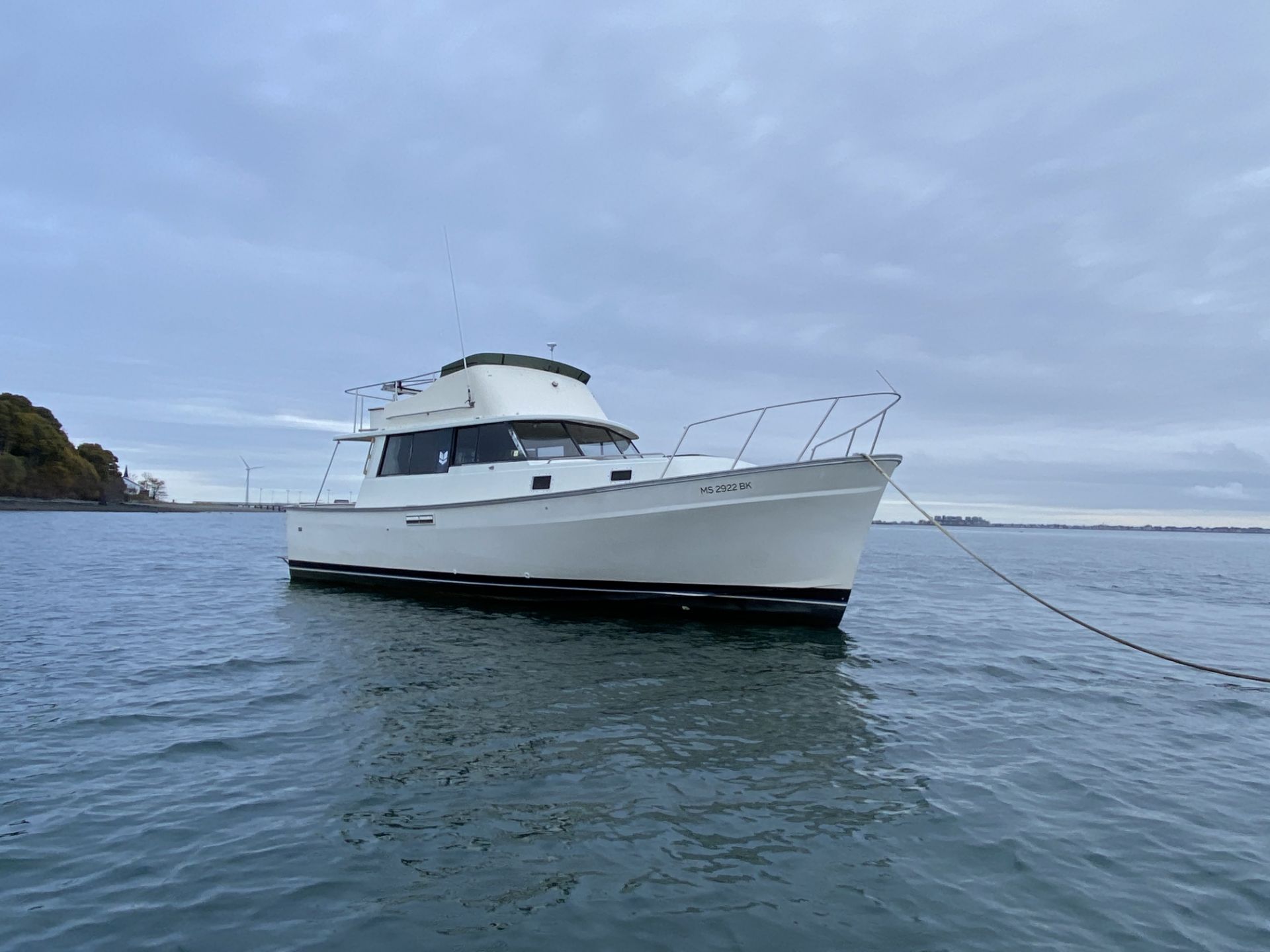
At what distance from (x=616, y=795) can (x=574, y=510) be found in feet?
21.9

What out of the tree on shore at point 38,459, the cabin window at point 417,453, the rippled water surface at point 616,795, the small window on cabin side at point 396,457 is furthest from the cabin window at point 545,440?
the tree on shore at point 38,459

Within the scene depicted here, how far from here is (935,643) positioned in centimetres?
1081

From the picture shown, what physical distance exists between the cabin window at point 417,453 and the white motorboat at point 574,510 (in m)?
0.03

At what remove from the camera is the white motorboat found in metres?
10.1

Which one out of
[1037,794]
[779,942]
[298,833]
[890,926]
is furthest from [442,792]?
[1037,794]

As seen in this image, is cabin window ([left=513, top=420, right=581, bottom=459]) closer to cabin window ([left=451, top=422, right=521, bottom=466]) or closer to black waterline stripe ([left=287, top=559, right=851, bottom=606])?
cabin window ([left=451, top=422, right=521, bottom=466])

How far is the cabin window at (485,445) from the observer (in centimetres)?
1255

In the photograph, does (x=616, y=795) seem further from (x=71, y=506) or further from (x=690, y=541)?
(x=71, y=506)

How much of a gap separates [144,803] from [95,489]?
98.9m

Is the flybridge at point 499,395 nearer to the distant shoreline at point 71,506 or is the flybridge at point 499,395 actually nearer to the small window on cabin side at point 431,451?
the small window on cabin side at point 431,451

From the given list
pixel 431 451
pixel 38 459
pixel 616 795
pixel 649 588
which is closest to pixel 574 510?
pixel 649 588

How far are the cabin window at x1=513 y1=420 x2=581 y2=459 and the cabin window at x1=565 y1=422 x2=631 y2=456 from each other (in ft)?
0.45

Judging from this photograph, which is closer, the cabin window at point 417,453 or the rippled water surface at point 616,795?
the rippled water surface at point 616,795

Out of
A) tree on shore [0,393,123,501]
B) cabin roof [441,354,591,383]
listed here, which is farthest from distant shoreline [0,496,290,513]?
cabin roof [441,354,591,383]
